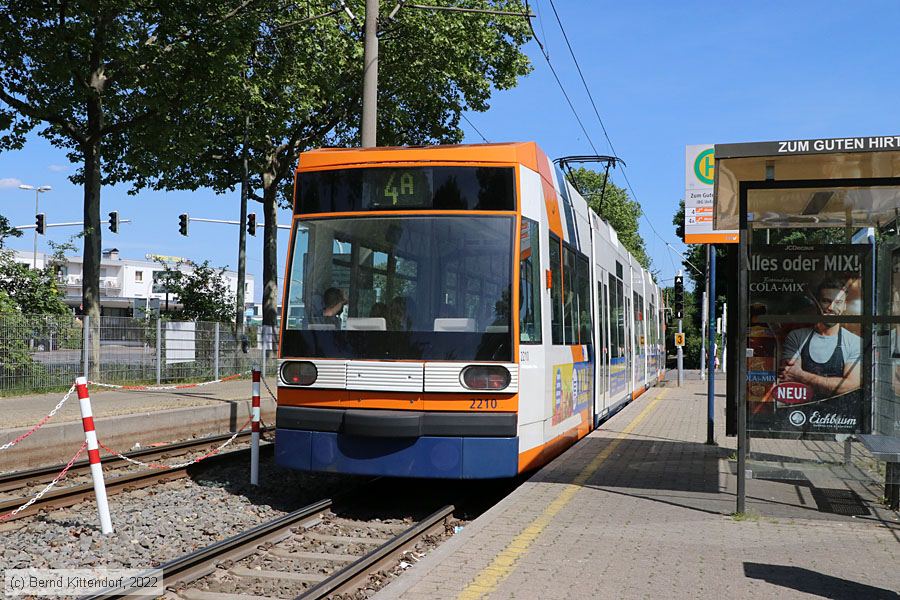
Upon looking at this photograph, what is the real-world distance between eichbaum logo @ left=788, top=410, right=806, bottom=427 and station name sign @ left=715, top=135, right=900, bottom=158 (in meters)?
2.41

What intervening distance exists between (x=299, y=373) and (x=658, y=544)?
11.8ft

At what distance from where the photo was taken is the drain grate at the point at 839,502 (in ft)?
26.0

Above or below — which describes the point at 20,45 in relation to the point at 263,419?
above

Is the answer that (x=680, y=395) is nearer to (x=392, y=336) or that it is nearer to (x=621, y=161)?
(x=621, y=161)

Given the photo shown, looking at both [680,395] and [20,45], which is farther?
[680,395]

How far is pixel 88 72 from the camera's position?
802 inches

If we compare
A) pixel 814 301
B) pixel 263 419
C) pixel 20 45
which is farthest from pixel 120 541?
pixel 20 45

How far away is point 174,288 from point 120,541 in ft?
81.3

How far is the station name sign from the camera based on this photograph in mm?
7039

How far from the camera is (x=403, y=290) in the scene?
8461 millimetres

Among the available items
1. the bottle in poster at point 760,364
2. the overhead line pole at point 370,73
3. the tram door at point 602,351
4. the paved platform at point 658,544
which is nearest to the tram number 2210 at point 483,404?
the paved platform at point 658,544

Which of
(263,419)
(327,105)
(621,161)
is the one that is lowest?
(263,419)

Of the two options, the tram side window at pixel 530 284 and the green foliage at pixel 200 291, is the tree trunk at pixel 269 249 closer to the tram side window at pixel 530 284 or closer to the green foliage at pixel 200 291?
the green foliage at pixel 200 291

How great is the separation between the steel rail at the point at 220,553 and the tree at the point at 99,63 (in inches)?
522
